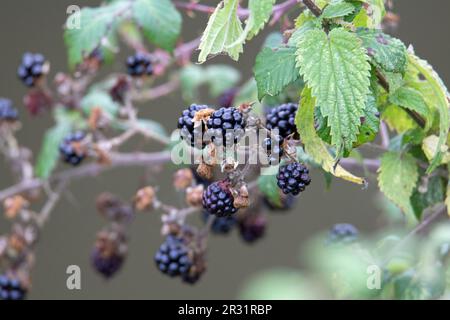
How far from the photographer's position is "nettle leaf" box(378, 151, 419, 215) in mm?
1205

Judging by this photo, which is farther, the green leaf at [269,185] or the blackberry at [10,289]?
the blackberry at [10,289]

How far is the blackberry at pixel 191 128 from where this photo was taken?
3.57ft

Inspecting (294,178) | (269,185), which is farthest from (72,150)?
(294,178)

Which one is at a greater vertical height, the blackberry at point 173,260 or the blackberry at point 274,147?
the blackberry at point 274,147

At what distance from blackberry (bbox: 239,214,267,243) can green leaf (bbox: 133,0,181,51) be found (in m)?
0.48

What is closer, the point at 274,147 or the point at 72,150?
the point at 274,147

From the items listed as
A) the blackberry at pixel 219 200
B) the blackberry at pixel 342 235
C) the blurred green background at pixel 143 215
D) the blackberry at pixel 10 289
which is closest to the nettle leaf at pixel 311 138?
the blackberry at pixel 219 200

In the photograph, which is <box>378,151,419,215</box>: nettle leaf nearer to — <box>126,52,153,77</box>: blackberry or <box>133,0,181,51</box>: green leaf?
<box>133,0,181,51</box>: green leaf

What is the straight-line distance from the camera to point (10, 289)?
5.91ft

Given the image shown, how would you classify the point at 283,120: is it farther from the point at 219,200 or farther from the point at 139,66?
the point at 139,66

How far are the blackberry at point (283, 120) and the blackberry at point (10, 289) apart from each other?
91cm

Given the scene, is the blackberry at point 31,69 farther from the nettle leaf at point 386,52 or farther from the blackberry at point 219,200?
the nettle leaf at point 386,52

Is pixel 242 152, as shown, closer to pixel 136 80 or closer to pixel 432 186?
pixel 432 186

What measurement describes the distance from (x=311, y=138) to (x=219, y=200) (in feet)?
0.54
